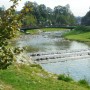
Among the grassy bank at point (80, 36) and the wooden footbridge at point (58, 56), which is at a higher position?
→ the wooden footbridge at point (58, 56)

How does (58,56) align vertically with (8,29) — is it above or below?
below

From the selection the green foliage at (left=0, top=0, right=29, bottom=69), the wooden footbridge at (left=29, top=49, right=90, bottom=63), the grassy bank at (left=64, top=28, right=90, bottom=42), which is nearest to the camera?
the green foliage at (left=0, top=0, right=29, bottom=69)

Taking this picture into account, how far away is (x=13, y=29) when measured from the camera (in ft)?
37.9

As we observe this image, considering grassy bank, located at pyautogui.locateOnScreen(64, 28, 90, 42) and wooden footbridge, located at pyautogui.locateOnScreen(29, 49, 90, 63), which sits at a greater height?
wooden footbridge, located at pyautogui.locateOnScreen(29, 49, 90, 63)

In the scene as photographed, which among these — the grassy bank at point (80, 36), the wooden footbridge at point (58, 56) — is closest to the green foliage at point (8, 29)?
the wooden footbridge at point (58, 56)

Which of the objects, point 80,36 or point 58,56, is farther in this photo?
point 80,36

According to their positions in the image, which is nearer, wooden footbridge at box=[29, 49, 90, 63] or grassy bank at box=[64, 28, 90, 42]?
wooden footbridge at box=[29, 49, 90, 63]

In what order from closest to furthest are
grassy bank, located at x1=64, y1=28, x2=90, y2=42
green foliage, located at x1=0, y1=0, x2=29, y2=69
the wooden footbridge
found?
green foliage, located at x1=0, y1=0, x2=29, y2=69, the wooden footbridge, grassy bank, located at x1=64, y1=28, x2=90, y2=42

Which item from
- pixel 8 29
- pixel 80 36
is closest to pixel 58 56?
pixel 8 29

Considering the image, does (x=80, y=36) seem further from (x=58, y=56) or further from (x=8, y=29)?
(x=8, y=29)

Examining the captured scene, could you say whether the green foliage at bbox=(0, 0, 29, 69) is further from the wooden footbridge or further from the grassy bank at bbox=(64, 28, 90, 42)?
the grassy bank at bbox=(64, 28, 90, 42)

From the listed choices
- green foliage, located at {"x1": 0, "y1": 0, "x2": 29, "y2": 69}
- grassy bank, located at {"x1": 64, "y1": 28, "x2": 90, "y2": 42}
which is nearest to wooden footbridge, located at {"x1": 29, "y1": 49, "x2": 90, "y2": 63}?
grassy bank, located at {"x1": 64, "y1": 28, "x2": 90, "y2": 42}

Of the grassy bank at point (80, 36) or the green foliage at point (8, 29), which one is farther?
the grassy bank at point (80, 36)

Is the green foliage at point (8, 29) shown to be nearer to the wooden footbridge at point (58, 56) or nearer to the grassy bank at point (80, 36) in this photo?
the wooden footbridge at point (58, 56)
